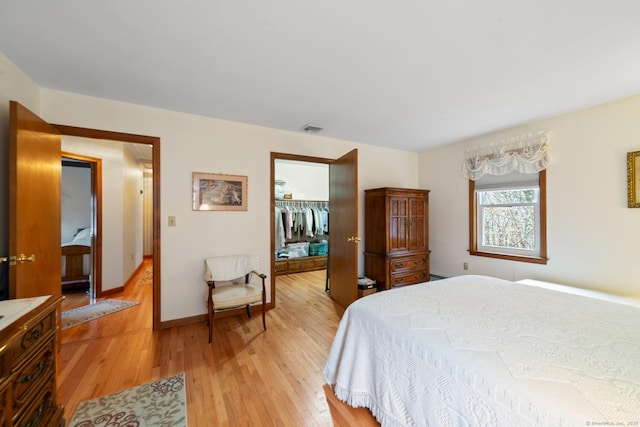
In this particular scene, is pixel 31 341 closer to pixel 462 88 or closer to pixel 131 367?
pixel 131 367

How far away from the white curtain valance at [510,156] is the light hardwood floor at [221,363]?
283 centimetres

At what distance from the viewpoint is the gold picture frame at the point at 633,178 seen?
7.86ft

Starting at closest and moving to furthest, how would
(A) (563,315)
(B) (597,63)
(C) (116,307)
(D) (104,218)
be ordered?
1. (A) (563,315)
2. (B) (597,63)
3. (C) (116,307)
4. (D) (104,218)

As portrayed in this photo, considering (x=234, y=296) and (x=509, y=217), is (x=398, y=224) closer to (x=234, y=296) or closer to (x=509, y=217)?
(x=509, y=217)

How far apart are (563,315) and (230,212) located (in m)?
3.06

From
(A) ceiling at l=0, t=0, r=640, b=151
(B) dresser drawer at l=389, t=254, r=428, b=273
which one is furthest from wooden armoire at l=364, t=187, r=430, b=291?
(A) ceiling at l=0, t=0, r=640, b=151

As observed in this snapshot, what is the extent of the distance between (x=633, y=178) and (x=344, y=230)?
114 inches

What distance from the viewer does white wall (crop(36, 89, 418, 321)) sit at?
98.5 inches

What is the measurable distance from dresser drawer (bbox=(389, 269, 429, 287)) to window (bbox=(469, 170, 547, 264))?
777 mm

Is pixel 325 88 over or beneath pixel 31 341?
over

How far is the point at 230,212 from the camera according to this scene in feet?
10.2

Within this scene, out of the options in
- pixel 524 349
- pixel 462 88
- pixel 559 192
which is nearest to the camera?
pixel 524 349

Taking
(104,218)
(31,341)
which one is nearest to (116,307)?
(104,218)

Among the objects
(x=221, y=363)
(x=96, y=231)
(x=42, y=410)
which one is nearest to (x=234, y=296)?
(x=221, y=363)
